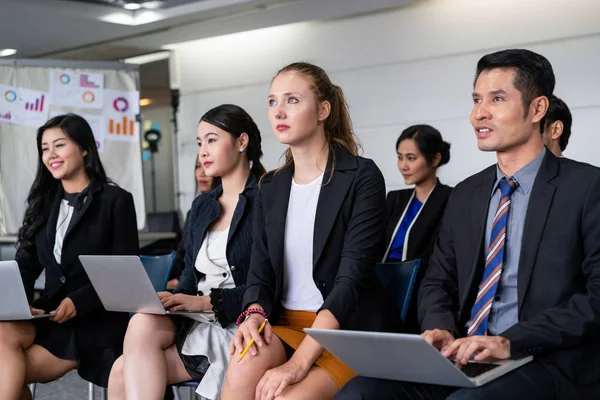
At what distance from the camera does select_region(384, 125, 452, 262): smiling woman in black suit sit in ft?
13.3

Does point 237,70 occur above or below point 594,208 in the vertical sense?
above

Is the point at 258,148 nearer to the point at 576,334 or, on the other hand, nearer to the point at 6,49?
the point at 576,334

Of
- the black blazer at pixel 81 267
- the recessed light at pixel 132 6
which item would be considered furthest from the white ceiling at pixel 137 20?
the black blazer at pixel 81 267

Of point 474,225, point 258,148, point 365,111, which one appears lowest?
point 474,225

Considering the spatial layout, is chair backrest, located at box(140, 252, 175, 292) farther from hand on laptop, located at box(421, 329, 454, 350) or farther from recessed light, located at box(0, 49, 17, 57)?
recessed light, located at box(0, 49, 17, 57)

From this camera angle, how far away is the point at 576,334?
1.87 meters

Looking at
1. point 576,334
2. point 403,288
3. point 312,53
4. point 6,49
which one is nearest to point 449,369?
point 576,334

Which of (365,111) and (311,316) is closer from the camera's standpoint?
(311,316)

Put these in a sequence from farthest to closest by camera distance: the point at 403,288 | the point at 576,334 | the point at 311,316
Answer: the point at 403,288 < the point at 311,316 < the point at 576,334

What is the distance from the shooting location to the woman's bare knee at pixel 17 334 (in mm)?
2900

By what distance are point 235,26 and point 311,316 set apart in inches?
205

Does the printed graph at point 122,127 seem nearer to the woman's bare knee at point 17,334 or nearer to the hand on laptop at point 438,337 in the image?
the woman's bare knee at point 17,334

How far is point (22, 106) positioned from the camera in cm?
668

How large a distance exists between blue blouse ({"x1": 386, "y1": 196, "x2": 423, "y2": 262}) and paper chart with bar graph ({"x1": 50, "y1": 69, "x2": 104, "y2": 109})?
3.62 metres
